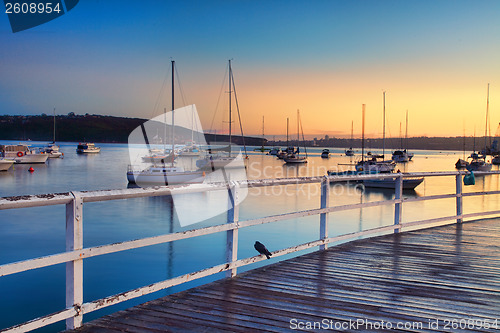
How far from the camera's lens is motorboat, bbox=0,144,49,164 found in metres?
66.8

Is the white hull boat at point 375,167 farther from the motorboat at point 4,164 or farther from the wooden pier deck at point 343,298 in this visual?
the motorboat at point 4,164

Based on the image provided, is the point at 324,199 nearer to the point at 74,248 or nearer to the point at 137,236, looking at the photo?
the point at 74,248

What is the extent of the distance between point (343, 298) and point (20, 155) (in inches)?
2971

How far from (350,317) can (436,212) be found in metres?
25.8

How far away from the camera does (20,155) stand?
69.4m

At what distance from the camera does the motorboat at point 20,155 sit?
6681cm

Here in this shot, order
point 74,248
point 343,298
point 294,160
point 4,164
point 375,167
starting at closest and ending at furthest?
point 74,248, point 343,298, point 375,167, point 4,164, point 294,160

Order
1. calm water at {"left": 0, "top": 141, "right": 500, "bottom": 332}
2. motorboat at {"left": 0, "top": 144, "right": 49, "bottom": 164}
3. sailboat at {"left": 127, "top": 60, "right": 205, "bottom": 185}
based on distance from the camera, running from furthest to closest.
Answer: motorboat at {"left": 0, "top": 144, "right": 49, "bottom": 164} → sailboat at {"left": 127, "top": 60, "right": 205, "bottom": 185} → calm water at {"left": 0, "top": 141, "right": 500, "bottom": 332}

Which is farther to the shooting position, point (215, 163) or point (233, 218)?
point (215, 163)

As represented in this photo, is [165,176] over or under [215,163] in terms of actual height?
under

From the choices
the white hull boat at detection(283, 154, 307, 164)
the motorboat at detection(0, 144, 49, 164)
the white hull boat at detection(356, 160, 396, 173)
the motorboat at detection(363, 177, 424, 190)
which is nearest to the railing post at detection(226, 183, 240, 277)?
the motorboat at detection(363, 177, 424, 190)

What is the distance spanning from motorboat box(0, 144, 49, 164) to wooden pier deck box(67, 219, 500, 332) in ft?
233

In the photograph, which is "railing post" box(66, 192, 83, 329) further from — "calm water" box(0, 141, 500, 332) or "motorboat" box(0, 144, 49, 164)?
"motorboat" box(0, 144, 49, 164)

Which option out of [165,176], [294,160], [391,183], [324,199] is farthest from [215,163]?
[324,199]
